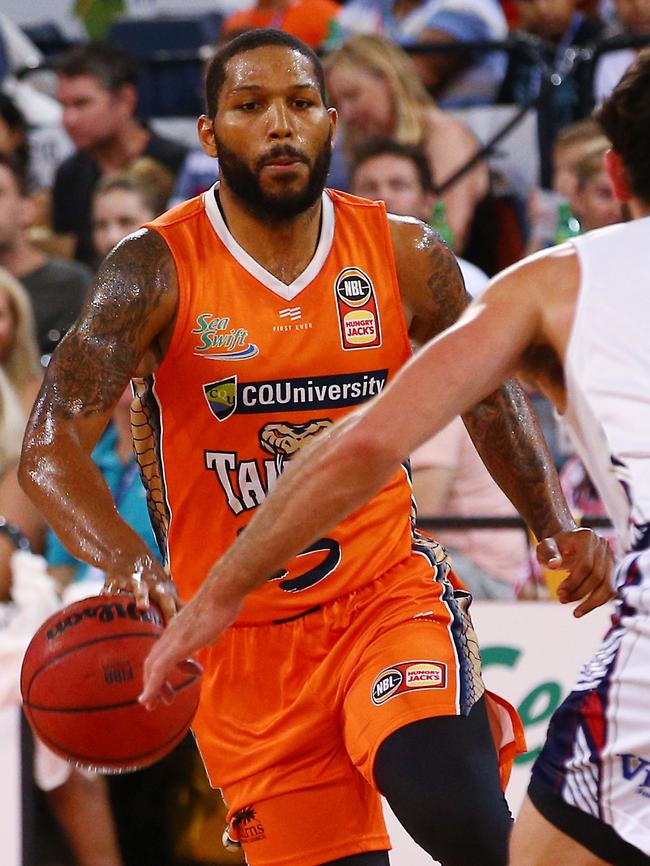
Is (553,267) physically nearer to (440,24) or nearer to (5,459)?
(5,459)

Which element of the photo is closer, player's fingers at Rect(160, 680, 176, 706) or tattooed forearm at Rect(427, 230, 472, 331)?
player's fingers at Rect(160, 680, 176, 706)

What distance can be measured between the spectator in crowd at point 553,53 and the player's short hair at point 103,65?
2.08 m

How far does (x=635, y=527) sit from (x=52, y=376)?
1562mm

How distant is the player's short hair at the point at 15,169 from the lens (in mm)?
7457

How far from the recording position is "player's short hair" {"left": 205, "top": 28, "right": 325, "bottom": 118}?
148 inches

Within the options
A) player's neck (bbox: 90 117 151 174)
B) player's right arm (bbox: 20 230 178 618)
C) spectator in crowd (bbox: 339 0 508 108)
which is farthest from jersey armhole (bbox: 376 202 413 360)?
player's neck (bbox: 90 117 151 174)

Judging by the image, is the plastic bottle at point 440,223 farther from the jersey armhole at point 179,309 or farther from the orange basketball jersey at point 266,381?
the jersey armhole at point 179,309

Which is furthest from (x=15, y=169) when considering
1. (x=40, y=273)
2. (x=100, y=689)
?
(x=100, y=689)

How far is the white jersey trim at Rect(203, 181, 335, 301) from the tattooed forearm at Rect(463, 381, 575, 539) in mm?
543

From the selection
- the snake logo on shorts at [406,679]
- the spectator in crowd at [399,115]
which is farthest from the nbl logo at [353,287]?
the spectator in crowd at [399,115]

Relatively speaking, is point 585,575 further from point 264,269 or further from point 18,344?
point 18,344

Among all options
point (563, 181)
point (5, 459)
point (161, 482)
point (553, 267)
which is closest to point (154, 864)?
point (5, 459)

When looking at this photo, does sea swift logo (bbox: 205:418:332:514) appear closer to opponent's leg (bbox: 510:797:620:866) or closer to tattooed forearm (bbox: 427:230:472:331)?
tattooed forearm (bbox: 427:230:472:331)

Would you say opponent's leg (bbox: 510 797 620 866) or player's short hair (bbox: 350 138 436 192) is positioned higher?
player's short hair (bbox: 350 138 436 192)
